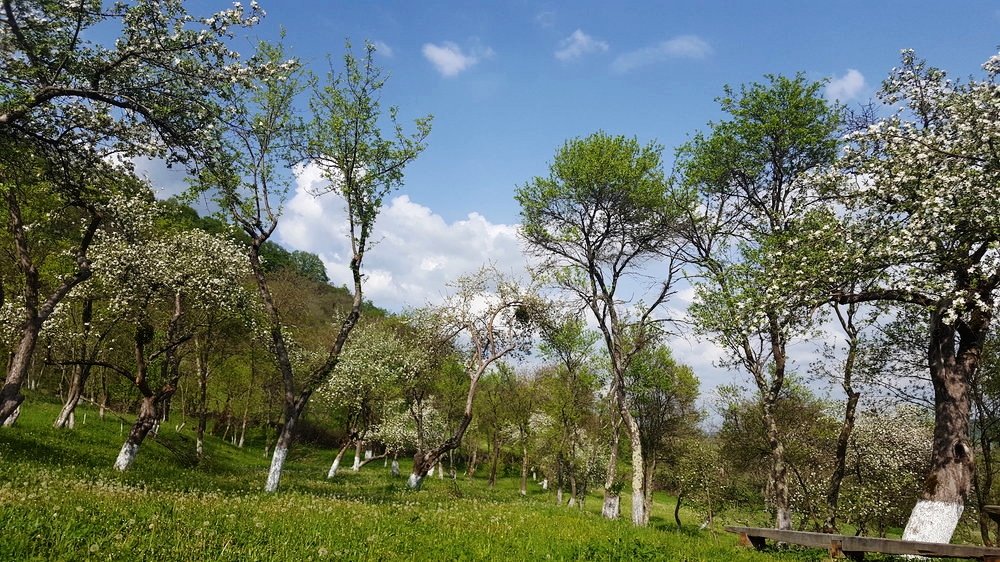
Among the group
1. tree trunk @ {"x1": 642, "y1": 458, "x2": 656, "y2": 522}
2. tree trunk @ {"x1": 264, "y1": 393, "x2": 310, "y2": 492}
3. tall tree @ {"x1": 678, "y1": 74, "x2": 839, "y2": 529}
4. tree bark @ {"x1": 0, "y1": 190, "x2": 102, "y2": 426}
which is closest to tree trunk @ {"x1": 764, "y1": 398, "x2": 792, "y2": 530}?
tall tree @ {"x1": 678, "y1": 74, "x2": 839, "y2": 529}

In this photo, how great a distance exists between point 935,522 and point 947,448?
1.99 metres

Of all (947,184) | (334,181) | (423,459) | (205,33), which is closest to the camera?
(205,33)

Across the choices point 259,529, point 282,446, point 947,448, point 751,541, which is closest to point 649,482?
point 751,541

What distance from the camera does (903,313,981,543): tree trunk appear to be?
13125mm

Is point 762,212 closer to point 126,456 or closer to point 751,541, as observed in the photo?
point 751,541

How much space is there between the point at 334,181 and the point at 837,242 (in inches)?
711

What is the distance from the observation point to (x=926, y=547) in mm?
10594

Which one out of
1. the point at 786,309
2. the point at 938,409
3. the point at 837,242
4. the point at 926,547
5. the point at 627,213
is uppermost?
the point at 627,213

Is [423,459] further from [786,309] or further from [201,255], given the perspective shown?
[786,309]

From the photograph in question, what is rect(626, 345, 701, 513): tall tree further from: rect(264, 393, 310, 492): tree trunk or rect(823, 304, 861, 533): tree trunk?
rect(264, 393, 310, 492): tree trunk

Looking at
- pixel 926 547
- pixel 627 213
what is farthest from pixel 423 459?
pixel 926 547

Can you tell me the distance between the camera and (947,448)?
1373 centimetres

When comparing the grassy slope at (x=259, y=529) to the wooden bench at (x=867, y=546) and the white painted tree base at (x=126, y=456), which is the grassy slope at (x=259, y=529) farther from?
the white painted tree base at (x=126, y=456)

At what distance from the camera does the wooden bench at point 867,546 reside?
10391 millimetres
